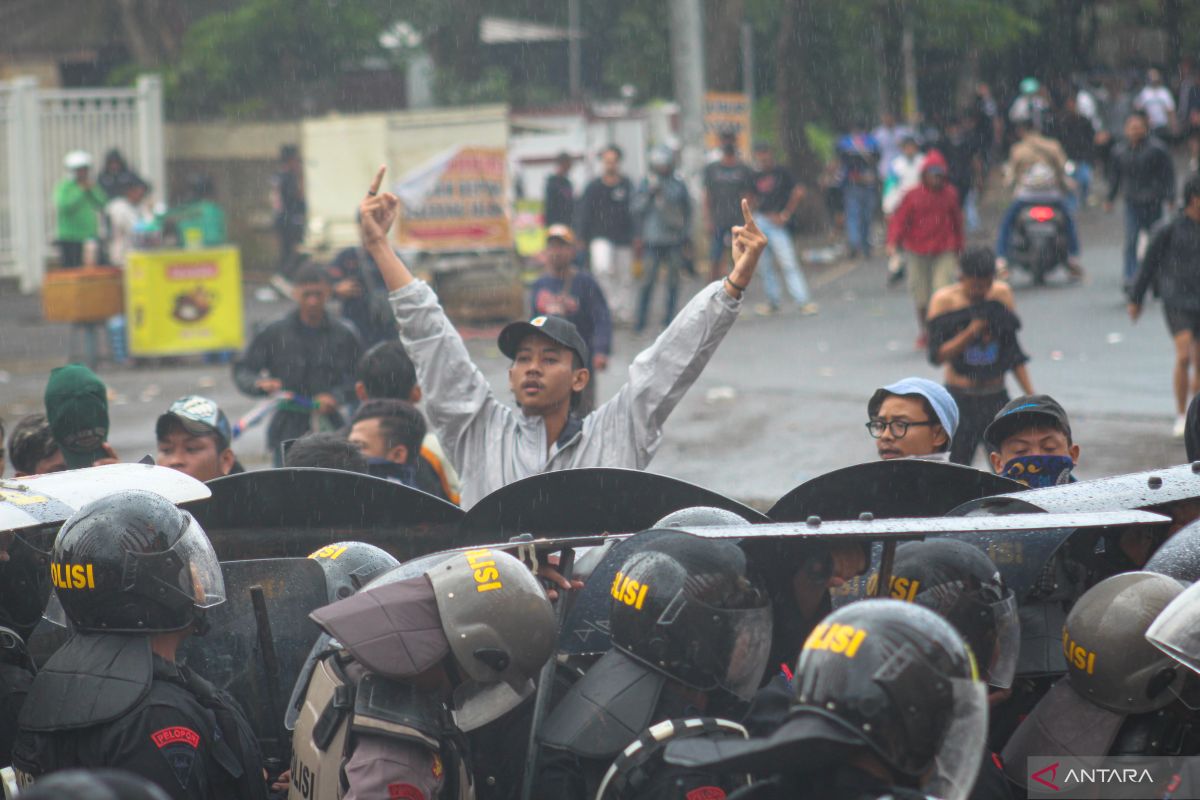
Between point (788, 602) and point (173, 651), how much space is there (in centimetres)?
142

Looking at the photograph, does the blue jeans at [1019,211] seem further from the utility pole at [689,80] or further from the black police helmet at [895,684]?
the black police helmet at [895,684]

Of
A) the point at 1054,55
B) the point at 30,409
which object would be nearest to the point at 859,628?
the point at 30,409

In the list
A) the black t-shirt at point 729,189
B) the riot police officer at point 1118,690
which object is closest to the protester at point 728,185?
the black t-shirt at point 729,189

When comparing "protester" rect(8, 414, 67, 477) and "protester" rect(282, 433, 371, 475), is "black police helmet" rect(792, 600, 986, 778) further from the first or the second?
"protester" rect(8, 414, 67, 477)

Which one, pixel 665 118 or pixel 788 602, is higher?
pixel 665 118

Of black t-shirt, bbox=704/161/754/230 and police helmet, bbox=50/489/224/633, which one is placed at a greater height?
black t-shirt, bbox=704/161/754/230

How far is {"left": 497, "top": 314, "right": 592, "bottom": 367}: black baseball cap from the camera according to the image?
495 cm

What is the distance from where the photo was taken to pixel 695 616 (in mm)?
3059

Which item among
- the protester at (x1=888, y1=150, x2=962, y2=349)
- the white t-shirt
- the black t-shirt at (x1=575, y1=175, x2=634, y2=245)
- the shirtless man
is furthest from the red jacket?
the white t-shirt

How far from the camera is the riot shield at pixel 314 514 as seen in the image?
13.9ft

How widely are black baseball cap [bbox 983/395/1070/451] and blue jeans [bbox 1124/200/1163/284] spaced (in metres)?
11.2

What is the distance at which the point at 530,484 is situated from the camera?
13.1ft

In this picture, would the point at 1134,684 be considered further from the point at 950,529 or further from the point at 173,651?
the point at 173,651

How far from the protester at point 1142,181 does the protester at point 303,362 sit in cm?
1021
